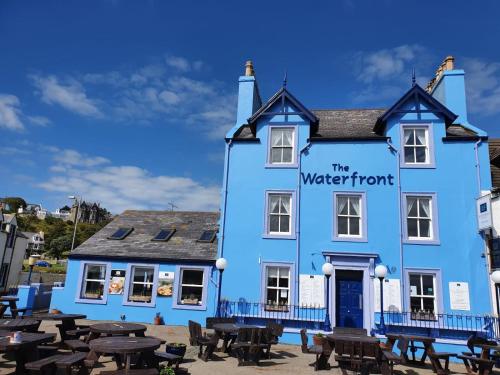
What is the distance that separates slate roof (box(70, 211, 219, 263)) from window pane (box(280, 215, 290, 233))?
318 centimetres

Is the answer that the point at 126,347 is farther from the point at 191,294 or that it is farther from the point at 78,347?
the point at 191,294

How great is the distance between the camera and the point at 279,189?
50.6ft

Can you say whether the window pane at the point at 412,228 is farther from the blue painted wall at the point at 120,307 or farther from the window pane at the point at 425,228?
the blue painted wall at the point at 120,307

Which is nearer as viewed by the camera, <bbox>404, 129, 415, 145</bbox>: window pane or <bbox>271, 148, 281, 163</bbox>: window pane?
<bbox>404, 129, 415, 145</bbox>: window pane

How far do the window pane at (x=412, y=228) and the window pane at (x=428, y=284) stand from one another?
5.28 ft

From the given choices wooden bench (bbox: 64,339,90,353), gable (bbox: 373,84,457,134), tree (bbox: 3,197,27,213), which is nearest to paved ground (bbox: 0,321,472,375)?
wooden bench (bbox: 64,339,90,353)

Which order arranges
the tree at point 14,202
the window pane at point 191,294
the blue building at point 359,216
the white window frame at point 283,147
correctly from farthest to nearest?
the tree at point 14,202, the window pane at point 191,294, the white window frame at point 283,147, the blue building at point 359,216

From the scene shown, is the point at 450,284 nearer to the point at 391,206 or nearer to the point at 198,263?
the point at 391,206

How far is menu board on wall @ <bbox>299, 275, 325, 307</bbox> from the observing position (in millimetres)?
13961

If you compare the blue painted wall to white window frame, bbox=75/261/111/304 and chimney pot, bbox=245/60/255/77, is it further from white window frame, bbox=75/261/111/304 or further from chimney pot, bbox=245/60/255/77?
chimney pot, bbox=245/60/255/77

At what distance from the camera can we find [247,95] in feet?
57.9

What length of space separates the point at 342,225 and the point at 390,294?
309 cm

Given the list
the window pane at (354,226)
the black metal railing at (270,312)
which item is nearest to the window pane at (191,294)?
the black metal railing at (270,312)

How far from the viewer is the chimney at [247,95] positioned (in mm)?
17422
